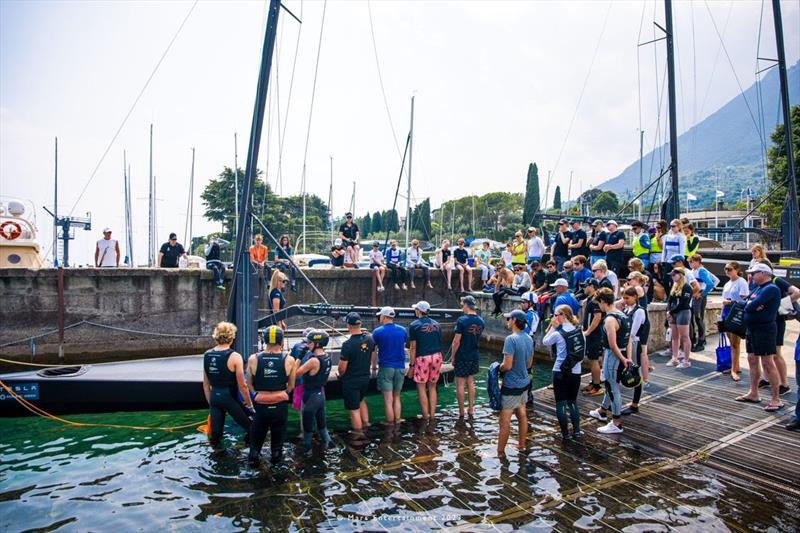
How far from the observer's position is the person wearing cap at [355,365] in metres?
8.02

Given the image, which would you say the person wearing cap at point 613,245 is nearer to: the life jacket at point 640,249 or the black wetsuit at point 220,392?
the life jacket at point 640,249

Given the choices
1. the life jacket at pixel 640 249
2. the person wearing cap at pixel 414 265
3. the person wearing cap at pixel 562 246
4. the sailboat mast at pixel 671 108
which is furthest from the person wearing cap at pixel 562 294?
the sailboat mast at pixel 671 108

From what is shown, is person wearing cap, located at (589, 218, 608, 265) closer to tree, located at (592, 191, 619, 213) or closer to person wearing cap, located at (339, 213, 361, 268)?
person wearing cap, located at (339, 213, 361, 268)

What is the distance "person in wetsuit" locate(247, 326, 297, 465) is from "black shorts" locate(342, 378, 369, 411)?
1.33 meters

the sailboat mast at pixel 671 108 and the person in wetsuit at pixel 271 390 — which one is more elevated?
the sailboat mast at pixel 671 108

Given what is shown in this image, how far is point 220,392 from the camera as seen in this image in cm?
750

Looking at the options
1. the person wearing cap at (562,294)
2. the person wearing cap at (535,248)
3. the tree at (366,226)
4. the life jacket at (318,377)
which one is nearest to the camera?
Answer: the life jacket at (318,377)

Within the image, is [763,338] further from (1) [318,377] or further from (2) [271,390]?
(2) [271,390]

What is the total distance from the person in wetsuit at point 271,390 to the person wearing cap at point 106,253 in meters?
12.1

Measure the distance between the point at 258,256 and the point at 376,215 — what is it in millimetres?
76763

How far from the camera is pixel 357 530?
17.7 ft

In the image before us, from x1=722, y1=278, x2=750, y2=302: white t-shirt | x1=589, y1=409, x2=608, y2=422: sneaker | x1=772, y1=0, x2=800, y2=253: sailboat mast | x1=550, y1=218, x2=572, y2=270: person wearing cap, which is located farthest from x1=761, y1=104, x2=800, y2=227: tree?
x1=589, y1=409, x2=608, y2=422: sneaker

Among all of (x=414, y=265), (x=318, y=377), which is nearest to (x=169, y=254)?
(x=414, y=265)

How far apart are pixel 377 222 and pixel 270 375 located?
3339 inches
